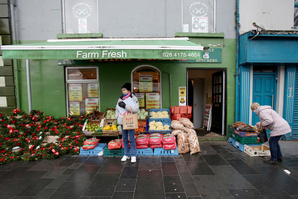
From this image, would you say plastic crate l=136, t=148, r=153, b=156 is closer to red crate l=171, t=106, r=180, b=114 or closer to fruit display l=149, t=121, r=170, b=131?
fruit display l=149, t=121, r=170, b=131

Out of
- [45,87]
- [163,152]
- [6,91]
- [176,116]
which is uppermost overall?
[45,87]

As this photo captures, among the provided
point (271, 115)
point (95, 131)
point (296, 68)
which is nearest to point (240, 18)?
point (296, 68)

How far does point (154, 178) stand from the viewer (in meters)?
3.55

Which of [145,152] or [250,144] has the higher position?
[250,144]

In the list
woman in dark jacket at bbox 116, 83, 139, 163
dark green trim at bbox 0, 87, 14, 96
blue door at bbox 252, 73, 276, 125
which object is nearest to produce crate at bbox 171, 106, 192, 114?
woman in dark jacket at bbox 116, 83, 139, 163

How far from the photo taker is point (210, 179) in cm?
351

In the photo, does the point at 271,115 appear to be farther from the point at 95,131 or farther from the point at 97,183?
the point at 95,131

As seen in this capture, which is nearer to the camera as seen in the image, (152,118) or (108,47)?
(108,47)

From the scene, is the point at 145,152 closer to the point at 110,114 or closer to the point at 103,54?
the point at 110,114

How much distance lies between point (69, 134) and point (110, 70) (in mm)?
2760

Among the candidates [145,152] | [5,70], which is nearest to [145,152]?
[145,152]

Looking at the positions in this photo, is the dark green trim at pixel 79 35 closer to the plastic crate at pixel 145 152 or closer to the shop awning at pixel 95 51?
the shop awning at pixel 95 51

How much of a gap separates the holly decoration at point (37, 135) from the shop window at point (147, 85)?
238 cm

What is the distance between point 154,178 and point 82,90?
450 centimetres
